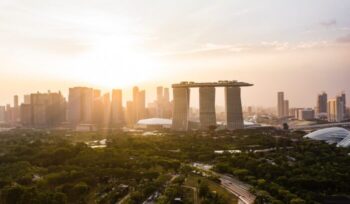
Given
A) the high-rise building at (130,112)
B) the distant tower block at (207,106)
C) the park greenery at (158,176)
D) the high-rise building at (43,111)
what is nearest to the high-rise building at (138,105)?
the high-rise building at (130,112)

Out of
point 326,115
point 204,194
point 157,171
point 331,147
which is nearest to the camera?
point 204,194

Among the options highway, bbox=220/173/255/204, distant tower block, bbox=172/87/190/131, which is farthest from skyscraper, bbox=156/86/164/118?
highway, bbox=220/173/255/204

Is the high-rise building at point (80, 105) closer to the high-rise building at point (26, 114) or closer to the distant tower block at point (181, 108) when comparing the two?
the high-rise building at point (26, 114)

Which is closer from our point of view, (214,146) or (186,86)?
(214,146)

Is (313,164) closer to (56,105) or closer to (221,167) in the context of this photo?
(221,167)

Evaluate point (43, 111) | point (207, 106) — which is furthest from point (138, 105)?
point (207, 106)

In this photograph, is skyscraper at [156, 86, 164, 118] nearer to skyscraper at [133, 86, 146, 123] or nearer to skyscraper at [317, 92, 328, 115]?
skyscraper at [133, 86, 146, 123]

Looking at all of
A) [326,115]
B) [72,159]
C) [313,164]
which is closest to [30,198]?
[72,159]
